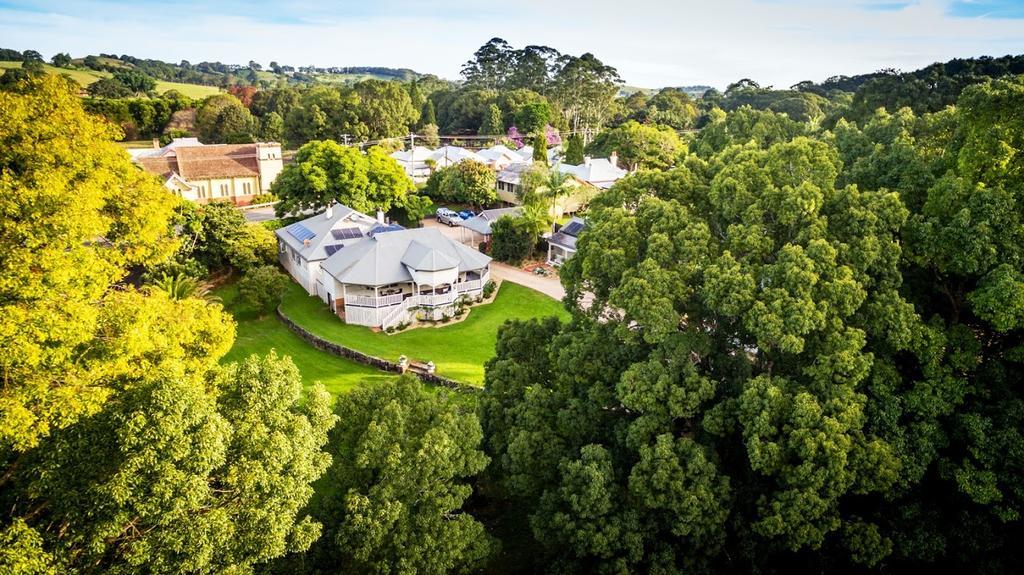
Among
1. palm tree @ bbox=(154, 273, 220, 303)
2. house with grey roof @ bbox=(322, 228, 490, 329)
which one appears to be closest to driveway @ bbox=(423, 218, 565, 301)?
house with grey roof @ bbox=(322, 228, 490, 329)

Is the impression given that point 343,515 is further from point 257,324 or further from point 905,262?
point 257,324

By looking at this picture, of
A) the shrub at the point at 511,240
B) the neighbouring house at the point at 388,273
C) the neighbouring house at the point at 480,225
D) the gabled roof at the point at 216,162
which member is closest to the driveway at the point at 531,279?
the shrub at the point at 511,240

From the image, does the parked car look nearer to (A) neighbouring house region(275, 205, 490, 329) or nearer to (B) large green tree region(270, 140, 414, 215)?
(B) large green tree region(270, 140, 414, 215)

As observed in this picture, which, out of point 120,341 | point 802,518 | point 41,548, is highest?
point 120,341

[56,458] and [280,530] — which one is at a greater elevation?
[56,458]

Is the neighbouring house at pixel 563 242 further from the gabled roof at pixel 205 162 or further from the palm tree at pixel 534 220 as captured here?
the gabled roof at pixel 205 162

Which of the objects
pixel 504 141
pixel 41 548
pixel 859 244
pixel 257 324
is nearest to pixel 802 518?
pixel 859 244

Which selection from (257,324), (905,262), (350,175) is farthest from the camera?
(350,175)

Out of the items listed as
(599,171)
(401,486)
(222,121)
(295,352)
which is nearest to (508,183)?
(599,171)
